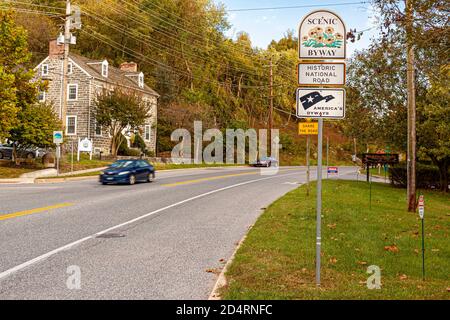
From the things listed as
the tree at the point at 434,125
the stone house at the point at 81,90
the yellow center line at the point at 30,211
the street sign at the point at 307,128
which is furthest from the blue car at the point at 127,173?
the stone house at the point at 81,90

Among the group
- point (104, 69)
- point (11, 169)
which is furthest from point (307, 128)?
point (104, 69)

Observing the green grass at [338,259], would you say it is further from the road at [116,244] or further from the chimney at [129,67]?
the chimney at [129,67]

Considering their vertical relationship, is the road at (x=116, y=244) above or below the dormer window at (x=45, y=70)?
below

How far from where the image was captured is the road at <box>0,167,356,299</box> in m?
6.08

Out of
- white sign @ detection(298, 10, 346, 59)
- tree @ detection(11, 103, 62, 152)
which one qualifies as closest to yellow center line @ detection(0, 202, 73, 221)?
white sign @ detection(298, 10, 346, 59)

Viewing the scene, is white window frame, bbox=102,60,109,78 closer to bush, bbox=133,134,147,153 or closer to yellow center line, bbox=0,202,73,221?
bush, bbox=133,134,147,153

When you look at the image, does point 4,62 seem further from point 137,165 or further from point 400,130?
point 400,130

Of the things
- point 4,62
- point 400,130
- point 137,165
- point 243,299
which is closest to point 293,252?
point 243,299

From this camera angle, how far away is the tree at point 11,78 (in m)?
26.9

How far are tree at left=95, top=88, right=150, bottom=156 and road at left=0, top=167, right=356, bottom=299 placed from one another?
81.3 feet

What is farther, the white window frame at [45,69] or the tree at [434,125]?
the white window frame at [45,69]

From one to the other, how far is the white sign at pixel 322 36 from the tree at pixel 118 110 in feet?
119

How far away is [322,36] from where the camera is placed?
6570 millimetres

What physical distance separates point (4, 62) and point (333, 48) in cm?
2792
